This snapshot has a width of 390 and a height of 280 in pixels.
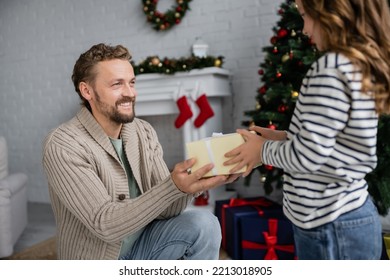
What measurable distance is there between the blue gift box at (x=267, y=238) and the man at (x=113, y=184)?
0.65 m

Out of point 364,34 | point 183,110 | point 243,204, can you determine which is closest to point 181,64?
point 183,110

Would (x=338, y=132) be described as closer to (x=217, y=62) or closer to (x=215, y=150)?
(x=215, y=150)

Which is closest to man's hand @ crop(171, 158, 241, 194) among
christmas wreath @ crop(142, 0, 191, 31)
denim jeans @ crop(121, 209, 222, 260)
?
denim jeans @ crop(121, 209, 222, 260)

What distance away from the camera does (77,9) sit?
294cm

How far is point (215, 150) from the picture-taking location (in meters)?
0.89

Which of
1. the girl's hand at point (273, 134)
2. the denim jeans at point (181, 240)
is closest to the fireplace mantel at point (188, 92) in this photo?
the denim jeans at point (181, 240)

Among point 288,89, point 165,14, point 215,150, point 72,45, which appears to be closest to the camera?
point 215,150

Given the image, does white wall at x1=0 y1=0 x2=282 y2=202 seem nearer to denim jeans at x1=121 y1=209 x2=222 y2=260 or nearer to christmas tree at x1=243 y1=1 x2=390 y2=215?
christmas tree at x1=243 y1=1 x2=390 y2=215

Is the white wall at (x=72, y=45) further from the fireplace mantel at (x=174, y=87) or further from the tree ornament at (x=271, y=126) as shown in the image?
the tree ornament at (x=271, y=126)

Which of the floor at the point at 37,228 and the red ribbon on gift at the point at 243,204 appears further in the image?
the floor at the point at 37,228

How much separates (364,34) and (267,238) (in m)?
1.23

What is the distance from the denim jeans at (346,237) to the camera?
79 centimetres
